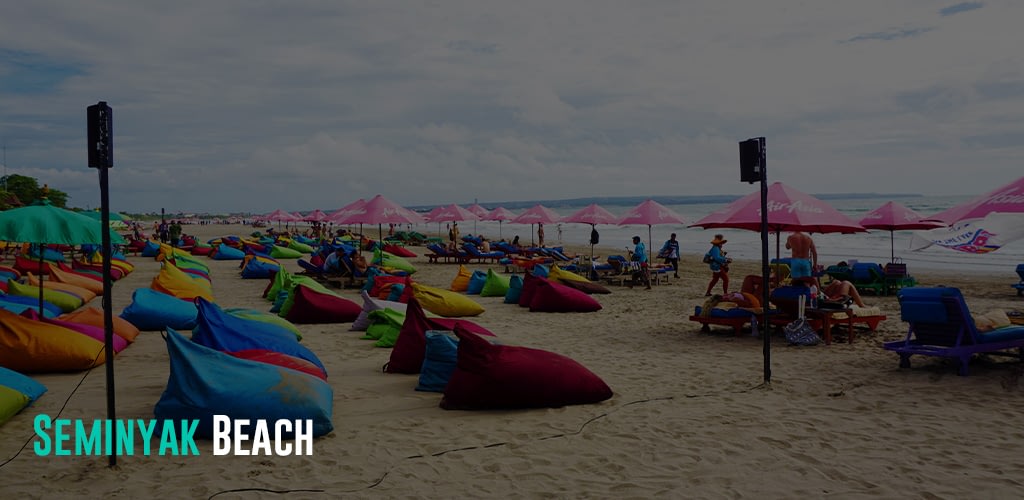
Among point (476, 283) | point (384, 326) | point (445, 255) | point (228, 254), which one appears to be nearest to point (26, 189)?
point (228, 254)

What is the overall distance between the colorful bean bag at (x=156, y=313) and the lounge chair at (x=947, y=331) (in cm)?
916

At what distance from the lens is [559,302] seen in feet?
41.9

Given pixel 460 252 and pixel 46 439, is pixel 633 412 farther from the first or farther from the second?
pixel 460 252

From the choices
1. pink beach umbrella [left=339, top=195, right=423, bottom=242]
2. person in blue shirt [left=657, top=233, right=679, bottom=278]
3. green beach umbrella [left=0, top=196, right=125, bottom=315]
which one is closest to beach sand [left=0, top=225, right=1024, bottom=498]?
green beach umbrella [left=0, top=196, right=125, bottom=315]

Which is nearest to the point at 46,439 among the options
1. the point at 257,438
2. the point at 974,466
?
the point at 257,438

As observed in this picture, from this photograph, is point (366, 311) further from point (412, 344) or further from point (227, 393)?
point (227, 393)

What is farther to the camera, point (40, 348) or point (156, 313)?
point (156, 313)

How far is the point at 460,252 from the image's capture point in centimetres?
2609

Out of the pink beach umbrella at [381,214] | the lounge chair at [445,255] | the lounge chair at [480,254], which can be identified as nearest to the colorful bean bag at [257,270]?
the pink beach umbrella at [381,214]

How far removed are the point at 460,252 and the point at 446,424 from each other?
2053cm

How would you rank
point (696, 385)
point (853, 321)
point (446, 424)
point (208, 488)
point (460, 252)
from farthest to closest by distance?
1. point (460, 252)
2. point (853, 321)
3. point (696, 385)
4. point (446, 424)
5. point (208, 488)

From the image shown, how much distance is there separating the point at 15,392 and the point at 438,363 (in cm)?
342

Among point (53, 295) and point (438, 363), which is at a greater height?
point (53, 295)

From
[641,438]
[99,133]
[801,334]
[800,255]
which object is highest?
[99,133]
